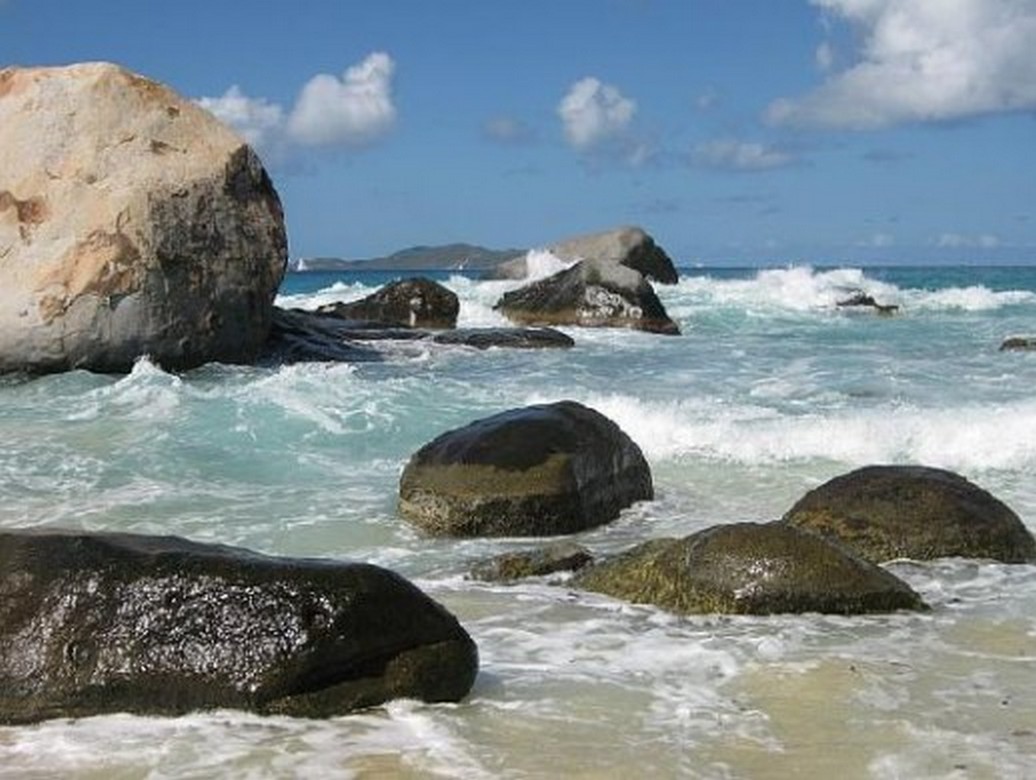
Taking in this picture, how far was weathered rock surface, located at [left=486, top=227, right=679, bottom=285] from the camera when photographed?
36.2m

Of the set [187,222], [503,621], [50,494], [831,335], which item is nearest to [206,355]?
[187,222]

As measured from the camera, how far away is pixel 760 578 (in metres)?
5.96

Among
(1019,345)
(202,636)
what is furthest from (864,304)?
(202,636)

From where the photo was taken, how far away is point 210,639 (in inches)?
173

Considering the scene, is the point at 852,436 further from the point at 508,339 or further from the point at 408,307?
the point at 408,307

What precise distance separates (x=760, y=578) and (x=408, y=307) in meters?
18.4

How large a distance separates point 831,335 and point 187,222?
14.5m

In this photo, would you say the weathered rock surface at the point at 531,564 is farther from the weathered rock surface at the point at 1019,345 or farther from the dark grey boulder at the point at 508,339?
the weathered rock surface at the point at 1019,345

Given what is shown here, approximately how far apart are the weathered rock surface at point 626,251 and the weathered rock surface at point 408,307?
1097 centimetres

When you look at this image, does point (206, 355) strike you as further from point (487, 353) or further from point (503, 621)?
point (503, 621)

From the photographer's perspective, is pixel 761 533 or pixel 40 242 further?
pixel 40 242

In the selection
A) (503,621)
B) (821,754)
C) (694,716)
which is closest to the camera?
(821,754)

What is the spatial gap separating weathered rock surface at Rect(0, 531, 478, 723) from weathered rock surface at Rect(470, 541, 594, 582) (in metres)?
2.02

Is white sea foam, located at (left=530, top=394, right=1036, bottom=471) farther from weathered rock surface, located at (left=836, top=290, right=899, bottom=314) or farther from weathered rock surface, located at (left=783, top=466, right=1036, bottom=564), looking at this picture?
weathered rock surface, located at (left=836, top=290, right=899, bottom=314)
